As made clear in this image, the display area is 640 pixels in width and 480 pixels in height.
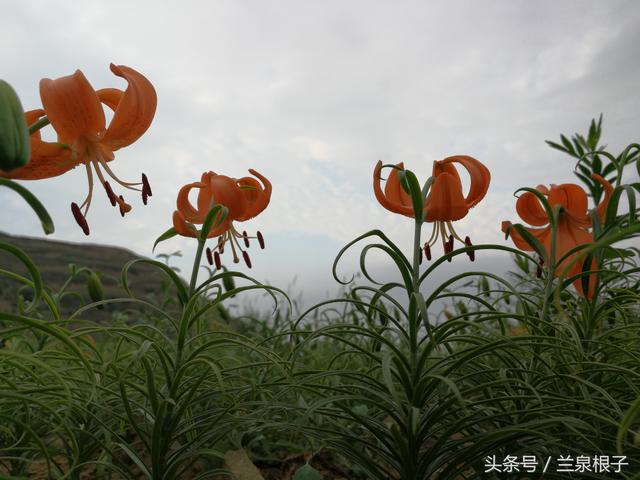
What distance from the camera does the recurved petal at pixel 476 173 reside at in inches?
49.6

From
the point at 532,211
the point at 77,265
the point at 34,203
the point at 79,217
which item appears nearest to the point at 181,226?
the point at 79,217

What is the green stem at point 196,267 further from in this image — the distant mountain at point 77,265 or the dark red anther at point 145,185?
the distant mountain at point 77,265

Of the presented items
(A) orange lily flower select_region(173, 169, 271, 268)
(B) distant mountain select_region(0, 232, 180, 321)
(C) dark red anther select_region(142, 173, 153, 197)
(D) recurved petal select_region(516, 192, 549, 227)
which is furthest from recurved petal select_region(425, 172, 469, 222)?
(B) distant mountain select_region(0, 232, 180, 321)

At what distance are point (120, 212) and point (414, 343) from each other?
2.28 feet

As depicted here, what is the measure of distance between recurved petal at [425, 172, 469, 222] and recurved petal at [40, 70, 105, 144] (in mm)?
741

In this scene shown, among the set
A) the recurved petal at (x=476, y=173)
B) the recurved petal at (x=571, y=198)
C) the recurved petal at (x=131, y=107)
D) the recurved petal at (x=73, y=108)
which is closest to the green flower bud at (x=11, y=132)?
the recurved petal at (x=73, y=108)

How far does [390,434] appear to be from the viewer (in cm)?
105

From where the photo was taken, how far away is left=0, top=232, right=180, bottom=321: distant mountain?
6.86m

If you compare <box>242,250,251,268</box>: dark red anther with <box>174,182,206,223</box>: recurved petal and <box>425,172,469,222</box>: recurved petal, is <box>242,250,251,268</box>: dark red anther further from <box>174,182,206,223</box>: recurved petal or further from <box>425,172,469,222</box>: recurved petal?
<box>425,172,469,222</box>: recurved petal

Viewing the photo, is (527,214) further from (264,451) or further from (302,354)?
(302,354)

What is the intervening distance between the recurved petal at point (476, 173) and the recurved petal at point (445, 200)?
40mm

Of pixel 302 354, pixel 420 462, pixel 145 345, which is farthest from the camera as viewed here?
pixel 302 354

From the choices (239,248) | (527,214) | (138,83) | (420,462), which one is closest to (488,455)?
(420,462)

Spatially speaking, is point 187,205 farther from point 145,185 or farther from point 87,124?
point 87,124
